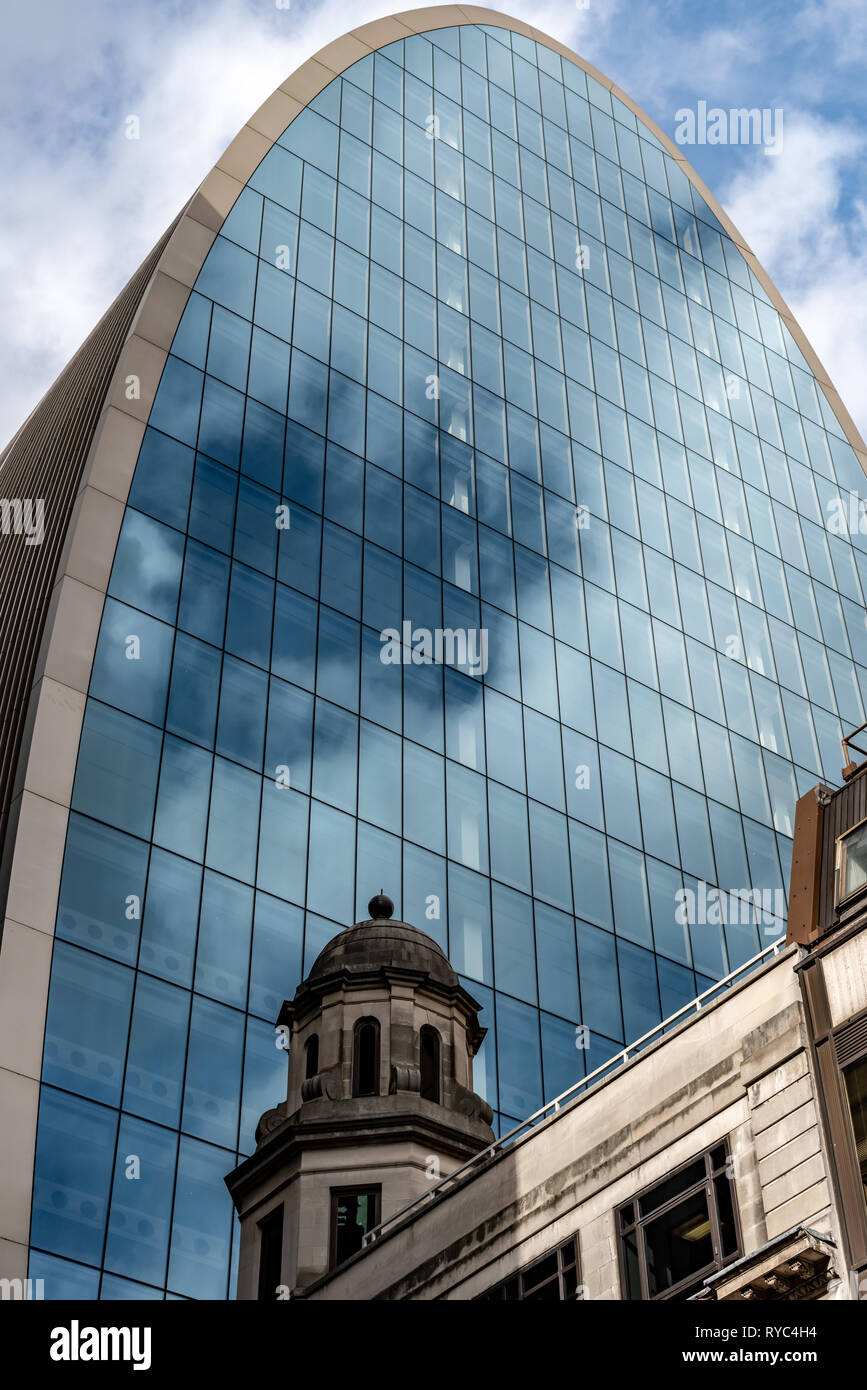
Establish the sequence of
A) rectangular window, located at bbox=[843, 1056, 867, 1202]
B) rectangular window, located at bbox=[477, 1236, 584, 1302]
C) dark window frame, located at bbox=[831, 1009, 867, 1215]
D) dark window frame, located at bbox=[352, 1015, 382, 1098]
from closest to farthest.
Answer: rectangular window, located at bbox=[843, 1056, 867, 1202] < dark window frame, located at bbox=[831, 1009, 867, 1215] < rectangular window, located at bbox=[477, 1236, 584, 1302] < dark window frame, located at bbox=[352, 1015, 382, 1098]

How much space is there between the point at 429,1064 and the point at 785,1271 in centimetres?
1520

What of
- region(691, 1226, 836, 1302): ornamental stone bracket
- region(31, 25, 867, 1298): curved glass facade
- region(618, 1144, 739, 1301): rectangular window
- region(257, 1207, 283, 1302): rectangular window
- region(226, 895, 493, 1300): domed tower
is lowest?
region(691, 1226, 836, 1302): ornamental stone bracket

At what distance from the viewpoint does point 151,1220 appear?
3716cm

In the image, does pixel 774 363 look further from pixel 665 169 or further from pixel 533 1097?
pixel 533 1097

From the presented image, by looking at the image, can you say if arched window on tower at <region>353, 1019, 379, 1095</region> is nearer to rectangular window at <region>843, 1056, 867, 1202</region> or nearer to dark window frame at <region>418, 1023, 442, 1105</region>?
dark window frame at <region>418, 1023, 442, 1105</region>

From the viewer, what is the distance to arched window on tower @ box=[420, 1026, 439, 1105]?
35.1 metres

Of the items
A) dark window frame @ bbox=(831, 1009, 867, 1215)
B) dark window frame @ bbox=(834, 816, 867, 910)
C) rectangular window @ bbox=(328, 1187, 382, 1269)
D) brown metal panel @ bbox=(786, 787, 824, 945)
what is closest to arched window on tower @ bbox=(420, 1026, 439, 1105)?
rectangular window @ bbox=(328, 1187, 382, 1269)

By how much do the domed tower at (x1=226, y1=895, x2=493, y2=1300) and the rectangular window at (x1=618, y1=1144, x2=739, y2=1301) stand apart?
8467 millimetres

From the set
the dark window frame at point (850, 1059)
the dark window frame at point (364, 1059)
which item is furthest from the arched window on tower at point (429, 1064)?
the dark window frame at point (850, 1059)

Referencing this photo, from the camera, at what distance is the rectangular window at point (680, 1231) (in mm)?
23250

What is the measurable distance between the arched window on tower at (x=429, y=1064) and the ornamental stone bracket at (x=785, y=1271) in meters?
13.4

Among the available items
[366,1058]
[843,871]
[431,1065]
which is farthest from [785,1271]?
[431,1065]

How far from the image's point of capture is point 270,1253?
34.2 metres

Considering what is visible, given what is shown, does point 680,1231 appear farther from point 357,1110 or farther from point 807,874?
point 357,1110
